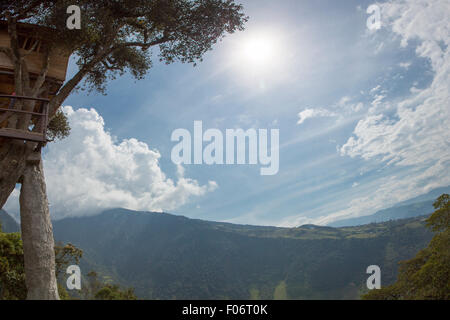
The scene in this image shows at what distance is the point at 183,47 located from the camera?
62.6 feet

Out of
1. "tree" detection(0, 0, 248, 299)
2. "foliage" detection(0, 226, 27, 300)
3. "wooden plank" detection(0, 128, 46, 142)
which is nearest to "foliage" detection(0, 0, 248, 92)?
"tree" detection(0, 0, 248, 299)

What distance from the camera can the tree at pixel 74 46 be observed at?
10484mm

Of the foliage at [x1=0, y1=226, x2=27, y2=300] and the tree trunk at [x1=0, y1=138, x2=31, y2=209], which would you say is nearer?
the tree trunk at [x1=0, y1=138, x2=31, y2=209]

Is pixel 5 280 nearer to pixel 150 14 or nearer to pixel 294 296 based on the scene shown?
pixel 150 14

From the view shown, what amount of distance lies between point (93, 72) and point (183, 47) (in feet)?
23.6

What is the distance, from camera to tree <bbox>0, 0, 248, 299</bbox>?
34.4ft

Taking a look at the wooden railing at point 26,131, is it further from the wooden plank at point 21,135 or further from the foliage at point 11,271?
the foliage at point 11,271

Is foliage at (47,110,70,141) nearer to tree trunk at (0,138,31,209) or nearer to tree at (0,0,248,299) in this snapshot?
tree at (0,0,248,299)

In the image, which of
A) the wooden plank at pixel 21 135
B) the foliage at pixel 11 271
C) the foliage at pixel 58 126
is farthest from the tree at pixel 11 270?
the wooden plank at pixel 21 135

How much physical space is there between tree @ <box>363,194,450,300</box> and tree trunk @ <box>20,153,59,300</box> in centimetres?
2294

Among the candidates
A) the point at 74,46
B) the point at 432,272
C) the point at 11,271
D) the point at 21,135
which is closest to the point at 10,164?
the point at 21,135
